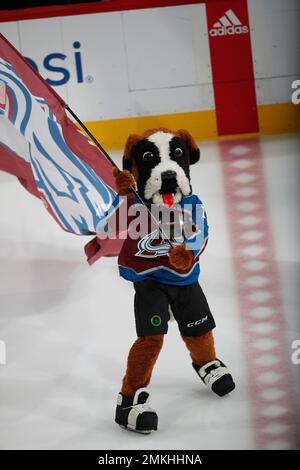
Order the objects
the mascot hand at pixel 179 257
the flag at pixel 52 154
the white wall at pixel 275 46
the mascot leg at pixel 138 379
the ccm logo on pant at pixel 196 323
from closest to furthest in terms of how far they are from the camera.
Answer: the mascot hand at pixel 179 257 < the mascot leg at pixel 138 379 < the ccm logo on pant at pixel 196 323 < the flag at pixel 52 154 < the white wall at pixel 275 46

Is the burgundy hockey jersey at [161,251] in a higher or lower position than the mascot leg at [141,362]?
higher

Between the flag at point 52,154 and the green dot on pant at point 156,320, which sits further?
the flag at point 52,154

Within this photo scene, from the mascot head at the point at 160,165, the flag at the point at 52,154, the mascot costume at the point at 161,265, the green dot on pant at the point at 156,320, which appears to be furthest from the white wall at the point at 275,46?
the green dot on pant at the point at 156,320

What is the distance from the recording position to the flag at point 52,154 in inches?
212

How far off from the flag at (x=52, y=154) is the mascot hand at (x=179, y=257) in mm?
1216

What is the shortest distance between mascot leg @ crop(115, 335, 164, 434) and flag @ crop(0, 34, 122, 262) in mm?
1159

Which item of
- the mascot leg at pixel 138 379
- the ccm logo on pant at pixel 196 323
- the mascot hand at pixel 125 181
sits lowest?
the mascot leg at pixel 138 379

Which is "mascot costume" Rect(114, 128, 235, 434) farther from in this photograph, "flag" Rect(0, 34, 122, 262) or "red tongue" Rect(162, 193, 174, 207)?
"flag" Rect(0, 34, 122, 262)

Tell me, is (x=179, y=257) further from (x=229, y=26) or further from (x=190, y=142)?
(x=229, y=26)

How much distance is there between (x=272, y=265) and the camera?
5.88m

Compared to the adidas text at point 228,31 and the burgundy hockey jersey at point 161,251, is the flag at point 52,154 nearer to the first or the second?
the burgundy hockey jersey at point 161,251

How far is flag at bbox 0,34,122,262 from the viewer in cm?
539
